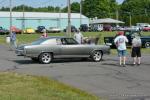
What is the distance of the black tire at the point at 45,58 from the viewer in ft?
77.2

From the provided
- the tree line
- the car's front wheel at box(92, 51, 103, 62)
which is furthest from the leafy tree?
the car's front wheel at box(92, 51, 103, 62)

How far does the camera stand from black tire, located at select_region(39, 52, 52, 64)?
23.5 meters

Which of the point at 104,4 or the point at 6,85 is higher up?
the point at 104,4

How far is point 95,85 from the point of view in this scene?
50.0 ft

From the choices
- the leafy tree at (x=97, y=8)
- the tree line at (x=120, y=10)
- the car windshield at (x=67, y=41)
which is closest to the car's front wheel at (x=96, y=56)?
the car windshield at (x=67, y=41)

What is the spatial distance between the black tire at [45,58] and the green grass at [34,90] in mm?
7396

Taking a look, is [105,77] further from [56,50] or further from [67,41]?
[67,41]

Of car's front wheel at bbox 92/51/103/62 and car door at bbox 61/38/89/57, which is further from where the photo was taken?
car's front wheel at bbox 92/51/103/62

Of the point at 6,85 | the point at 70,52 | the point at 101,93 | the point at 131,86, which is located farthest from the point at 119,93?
the point at 70,52

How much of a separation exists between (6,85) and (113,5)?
485 feet

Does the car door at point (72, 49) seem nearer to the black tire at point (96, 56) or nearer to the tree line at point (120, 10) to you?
the black tire at point (96, 56)

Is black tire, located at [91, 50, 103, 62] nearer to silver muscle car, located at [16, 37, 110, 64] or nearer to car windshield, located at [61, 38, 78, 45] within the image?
silver muscle car, located at [16, 37, 110, 64]

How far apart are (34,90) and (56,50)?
1092cm

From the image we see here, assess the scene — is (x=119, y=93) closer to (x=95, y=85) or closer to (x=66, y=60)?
(x=95, y=85)
